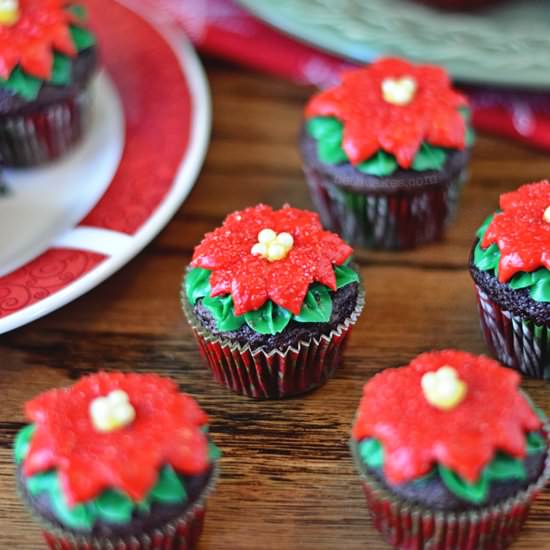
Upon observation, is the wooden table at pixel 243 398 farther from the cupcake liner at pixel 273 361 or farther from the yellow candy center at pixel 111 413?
the yellow candy center at pixel 111 413

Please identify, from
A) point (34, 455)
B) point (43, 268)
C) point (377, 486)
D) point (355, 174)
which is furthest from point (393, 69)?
point (34, 455)

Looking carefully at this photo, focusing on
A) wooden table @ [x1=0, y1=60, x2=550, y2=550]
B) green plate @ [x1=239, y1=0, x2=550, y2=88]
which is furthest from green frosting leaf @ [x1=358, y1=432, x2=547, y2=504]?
green plate @ [x1=239, y1=0, x2=550, y2=88]

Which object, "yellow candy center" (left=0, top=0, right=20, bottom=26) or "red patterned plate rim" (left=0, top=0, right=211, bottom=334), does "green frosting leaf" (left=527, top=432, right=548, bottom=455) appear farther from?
"yellow candy center" (left=0, top=0, right=20, bottom=26)

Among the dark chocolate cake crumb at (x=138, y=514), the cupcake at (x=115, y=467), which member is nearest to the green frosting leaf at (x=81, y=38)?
the cupcake at (x=115, y=467)

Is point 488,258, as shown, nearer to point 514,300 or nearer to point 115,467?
point 514,300

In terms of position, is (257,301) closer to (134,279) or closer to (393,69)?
(134,279)

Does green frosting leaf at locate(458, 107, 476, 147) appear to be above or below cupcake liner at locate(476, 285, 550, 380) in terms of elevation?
above
